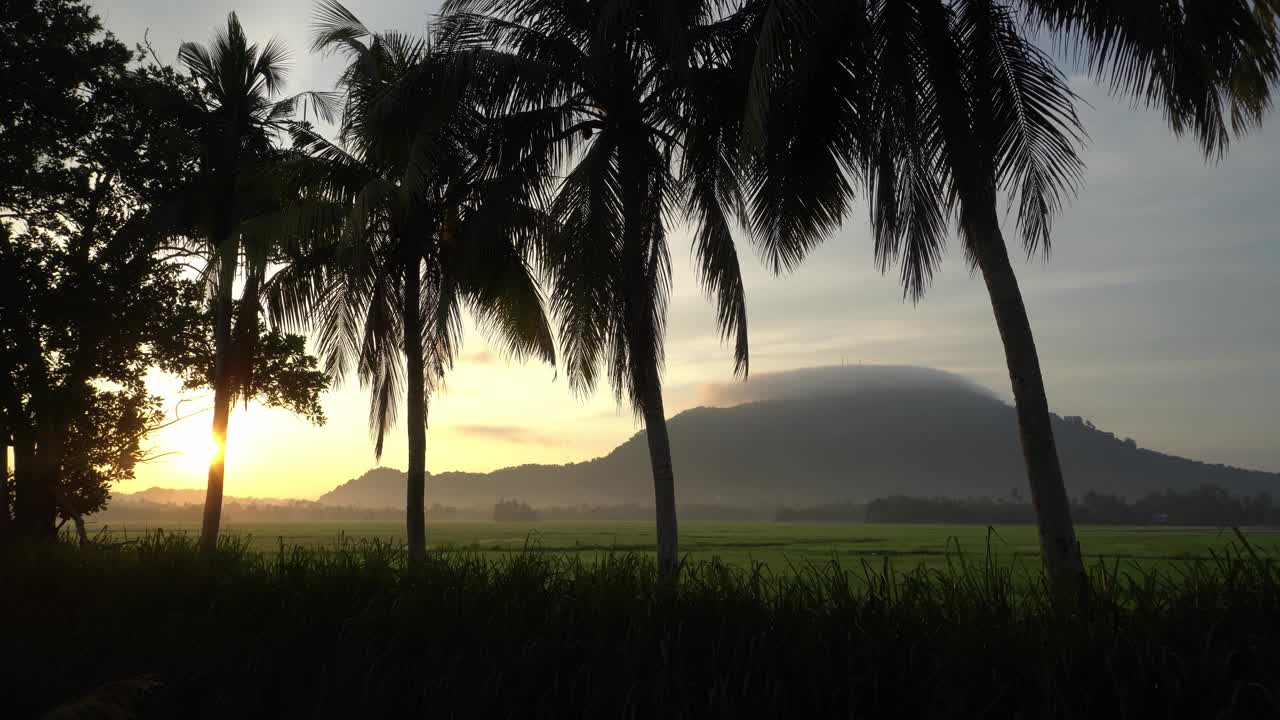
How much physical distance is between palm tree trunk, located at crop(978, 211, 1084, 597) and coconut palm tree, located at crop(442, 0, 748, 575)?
14.7ft

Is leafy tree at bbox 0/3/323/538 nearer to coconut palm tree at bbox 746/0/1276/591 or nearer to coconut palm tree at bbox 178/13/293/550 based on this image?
coconut palm tree at bbox 178/13/293/550

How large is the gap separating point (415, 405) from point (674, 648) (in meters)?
12.9

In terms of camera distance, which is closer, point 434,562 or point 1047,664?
point 1047,664

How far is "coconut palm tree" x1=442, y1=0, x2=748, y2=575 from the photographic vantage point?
12930mm

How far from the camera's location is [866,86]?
11.1 meters

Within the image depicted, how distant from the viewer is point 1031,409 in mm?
9805

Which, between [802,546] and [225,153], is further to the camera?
[802,546]

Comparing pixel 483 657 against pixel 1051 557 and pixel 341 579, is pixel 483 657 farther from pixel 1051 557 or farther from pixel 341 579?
pixel 1051 557

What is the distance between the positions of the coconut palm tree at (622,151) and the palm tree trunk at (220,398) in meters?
7.12

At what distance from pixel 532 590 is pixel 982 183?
7.29 m

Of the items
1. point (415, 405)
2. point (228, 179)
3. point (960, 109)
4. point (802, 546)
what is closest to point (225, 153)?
point (228, 179)

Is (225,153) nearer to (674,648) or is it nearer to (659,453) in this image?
(659,453)

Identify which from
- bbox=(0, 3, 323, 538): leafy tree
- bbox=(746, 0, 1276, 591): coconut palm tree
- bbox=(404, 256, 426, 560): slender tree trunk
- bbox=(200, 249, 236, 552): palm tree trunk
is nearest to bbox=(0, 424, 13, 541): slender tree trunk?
bbox=(0, 3, 323, 538): leafy tree

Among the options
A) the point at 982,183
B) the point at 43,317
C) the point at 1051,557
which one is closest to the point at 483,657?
the point at 1051,557
